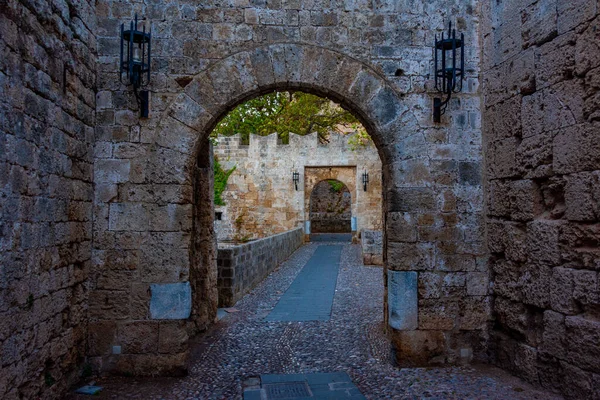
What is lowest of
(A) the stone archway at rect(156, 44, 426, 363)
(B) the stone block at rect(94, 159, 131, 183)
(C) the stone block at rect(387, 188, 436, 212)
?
(C) the stone block at rect(387, 188, 436, 212)

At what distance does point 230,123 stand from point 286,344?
18.4m

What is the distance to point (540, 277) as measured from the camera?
3764 millimetres

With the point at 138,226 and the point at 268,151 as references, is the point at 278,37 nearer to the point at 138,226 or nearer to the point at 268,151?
the point at 138,226

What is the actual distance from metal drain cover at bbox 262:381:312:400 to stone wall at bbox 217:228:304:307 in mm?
3312

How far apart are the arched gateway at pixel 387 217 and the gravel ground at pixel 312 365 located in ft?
0.81

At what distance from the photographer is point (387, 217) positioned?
4.54 metres

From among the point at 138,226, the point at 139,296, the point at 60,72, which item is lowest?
the point at 139,296

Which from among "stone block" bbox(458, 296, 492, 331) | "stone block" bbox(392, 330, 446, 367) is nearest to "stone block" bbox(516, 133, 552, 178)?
"stone block" bbox(458, 296, 492, 331)

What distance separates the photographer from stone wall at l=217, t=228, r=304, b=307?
23.9ft

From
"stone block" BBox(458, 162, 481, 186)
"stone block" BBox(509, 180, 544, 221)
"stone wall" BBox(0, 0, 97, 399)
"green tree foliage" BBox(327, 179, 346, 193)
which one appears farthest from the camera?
"green tree foliage" BBox(327, 179, 346, 193)

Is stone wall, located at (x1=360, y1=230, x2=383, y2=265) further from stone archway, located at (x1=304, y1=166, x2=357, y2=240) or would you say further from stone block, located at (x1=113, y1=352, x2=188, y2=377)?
stone block, located at (x1=113, y1=352, x2=188, y2=377)

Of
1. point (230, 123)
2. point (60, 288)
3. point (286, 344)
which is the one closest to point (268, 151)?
point (230, 123)

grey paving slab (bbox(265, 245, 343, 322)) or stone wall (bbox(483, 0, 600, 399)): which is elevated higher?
stone wall (bbox(483, 0, 600, 399))

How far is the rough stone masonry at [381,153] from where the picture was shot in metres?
3.73
